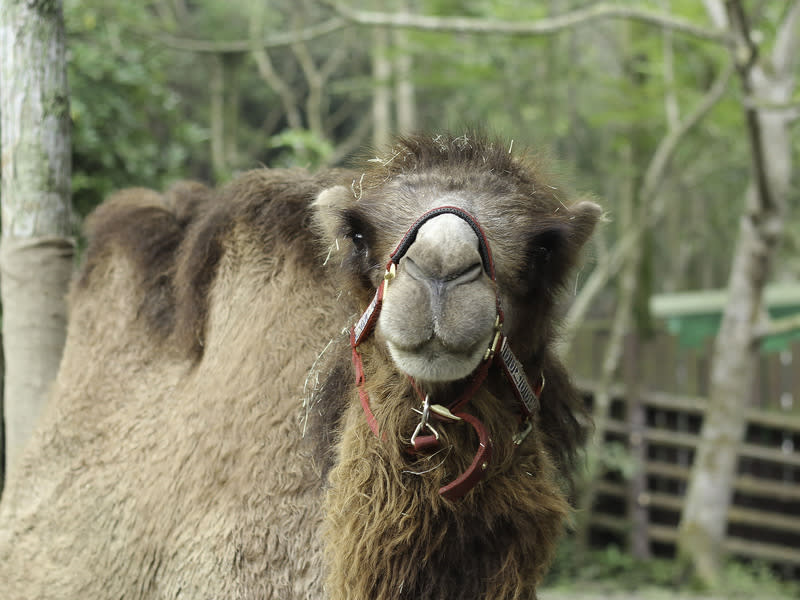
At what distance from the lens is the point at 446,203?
2484 millimetres

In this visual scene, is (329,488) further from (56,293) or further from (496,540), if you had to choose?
(56,293)

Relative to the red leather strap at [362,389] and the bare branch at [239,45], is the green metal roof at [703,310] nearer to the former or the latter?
the bare branch at [239,45]

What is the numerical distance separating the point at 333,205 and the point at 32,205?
5.22ft

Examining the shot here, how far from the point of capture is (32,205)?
11.9 ft

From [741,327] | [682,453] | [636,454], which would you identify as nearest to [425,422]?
[741,327]

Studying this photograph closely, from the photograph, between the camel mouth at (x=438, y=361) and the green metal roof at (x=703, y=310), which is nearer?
the camel mouth at (x=438, y=361)

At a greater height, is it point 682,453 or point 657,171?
point 657,171

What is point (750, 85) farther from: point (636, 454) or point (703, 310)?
point (703, 310)

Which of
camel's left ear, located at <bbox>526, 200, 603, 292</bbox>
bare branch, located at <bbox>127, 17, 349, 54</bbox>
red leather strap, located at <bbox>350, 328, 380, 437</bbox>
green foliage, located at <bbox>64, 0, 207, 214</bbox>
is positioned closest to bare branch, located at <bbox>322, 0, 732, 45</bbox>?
bare branch, located at <bbox>127, 17, 349, 54</bbox>

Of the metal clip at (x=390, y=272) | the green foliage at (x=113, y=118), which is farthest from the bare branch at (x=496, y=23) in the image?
the metal clip at (x=390, y=272)

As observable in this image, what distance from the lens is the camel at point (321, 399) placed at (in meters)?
2.48

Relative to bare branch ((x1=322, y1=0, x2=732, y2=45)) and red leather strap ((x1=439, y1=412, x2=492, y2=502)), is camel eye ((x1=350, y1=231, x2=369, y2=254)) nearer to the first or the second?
red leather strap ((x1=439, y1=412, x2=492, y2=502))

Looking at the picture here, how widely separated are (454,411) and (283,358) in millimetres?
772

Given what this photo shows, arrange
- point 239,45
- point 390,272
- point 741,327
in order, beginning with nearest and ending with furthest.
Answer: point 390,272, point 741,327, point 239,45
